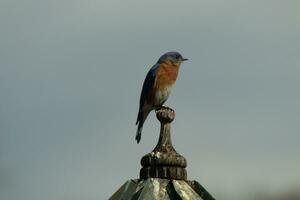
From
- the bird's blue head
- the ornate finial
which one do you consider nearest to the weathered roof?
the ornate finial

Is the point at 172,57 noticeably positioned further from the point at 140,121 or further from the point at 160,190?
the point at 160,190

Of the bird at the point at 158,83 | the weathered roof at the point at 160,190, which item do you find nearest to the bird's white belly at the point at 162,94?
the bird at the point at 158,83

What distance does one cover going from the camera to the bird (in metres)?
14.6

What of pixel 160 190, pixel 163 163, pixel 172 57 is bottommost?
pixel 160 190

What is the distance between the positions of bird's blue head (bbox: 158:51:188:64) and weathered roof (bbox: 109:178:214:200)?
9.92 meters

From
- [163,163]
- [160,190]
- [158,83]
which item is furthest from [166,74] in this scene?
[160,190]

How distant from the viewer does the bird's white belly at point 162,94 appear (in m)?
14.7

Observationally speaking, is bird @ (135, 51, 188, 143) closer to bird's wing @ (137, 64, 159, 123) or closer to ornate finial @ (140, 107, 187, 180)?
bird's wing @ (137, 64, 159, 123)

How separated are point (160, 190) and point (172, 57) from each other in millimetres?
10319

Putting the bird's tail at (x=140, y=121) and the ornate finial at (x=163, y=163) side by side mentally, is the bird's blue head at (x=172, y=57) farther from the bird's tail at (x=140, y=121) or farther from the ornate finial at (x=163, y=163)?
the ornate finial at (x=163, y=163)

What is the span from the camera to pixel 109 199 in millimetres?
5105

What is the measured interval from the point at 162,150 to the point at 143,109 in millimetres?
9285

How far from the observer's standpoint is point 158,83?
14695 mm

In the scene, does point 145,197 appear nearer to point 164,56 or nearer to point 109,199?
point 109,199
